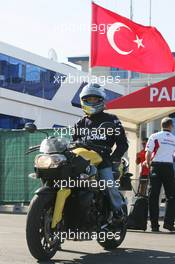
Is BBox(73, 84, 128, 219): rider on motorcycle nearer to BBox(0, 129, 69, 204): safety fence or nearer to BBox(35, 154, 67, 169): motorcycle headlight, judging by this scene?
BBox(35, 154, 67, 169): motorcycle headlight

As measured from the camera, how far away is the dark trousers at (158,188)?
9.23 metres

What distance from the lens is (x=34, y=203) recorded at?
565 centimetres

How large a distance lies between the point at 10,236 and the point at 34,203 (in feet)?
8.11

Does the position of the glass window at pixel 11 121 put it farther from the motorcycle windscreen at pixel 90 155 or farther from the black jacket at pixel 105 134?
the motorcycle windscreen at pixel 90 155

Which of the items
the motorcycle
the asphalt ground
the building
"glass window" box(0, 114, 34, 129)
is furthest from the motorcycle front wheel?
"glass window" box(0, 114, 34, 129)

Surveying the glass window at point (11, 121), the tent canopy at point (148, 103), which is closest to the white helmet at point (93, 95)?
the tent canopy at point (148, 103)

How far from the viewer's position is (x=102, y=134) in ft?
21.4

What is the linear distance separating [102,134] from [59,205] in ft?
3.73

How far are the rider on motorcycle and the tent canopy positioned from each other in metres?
5.39

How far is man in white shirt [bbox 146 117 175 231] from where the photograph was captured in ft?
30.3

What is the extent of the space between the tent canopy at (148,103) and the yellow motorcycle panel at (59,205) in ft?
21.2

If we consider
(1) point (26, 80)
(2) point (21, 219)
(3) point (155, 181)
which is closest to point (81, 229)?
(3) point (155, 181)

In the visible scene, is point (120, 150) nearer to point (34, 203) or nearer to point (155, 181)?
point (34, 203)

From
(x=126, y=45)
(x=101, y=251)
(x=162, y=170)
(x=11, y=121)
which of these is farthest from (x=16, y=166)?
(x=11, y=121)
